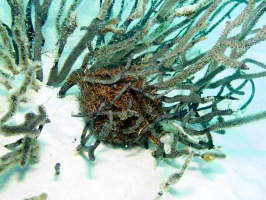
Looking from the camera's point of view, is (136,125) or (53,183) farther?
(136,125)

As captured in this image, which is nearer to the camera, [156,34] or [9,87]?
[9,87]

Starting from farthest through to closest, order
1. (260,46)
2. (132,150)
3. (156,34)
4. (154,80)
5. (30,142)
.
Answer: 1. (260,46)
2. (154,80)
3. (156,34)
4. (132,150)
5. (30,142)

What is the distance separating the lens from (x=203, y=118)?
272 cm

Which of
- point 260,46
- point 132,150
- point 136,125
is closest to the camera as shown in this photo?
Answer: point 136,125

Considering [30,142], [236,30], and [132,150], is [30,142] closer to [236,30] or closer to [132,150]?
[132,150]

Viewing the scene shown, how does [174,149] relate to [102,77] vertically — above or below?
below

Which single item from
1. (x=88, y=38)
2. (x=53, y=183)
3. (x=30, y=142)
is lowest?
(x=53, y=183)

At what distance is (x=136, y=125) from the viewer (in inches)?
94.6

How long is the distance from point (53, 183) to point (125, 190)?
574mm

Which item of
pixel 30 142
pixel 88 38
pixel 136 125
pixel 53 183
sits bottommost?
pixel 53 183

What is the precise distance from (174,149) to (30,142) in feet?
4.15

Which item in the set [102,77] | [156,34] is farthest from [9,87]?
[156,34]

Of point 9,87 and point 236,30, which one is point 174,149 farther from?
point 236,30

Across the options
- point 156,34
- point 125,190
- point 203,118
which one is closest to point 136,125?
point 125,190
